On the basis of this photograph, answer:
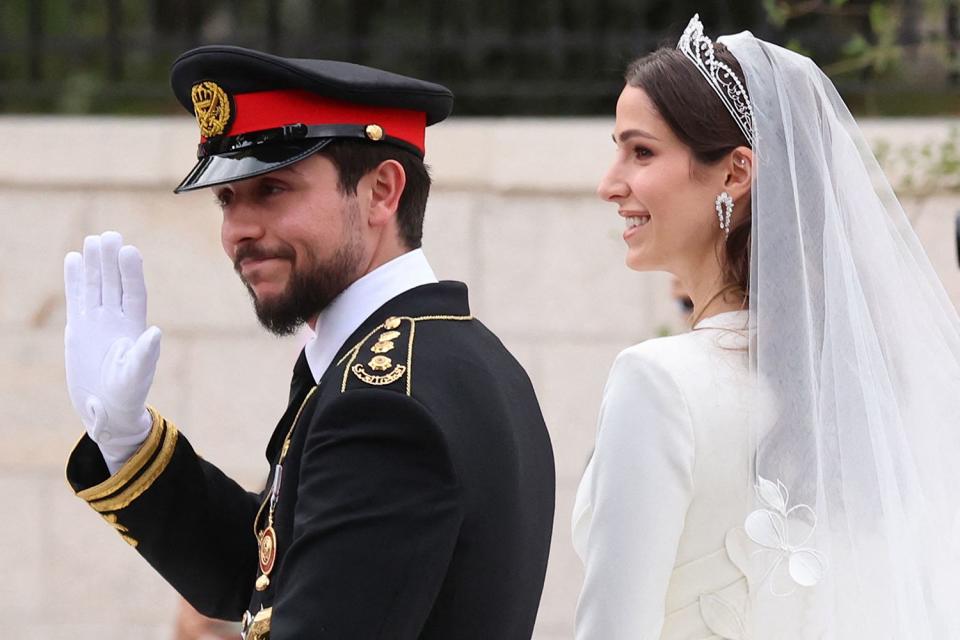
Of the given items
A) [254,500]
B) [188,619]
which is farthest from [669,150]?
[188,619]

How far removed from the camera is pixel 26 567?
5461 mm

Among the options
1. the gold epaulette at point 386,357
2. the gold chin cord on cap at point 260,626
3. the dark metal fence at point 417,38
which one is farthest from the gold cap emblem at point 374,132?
the dark metal fence at point 417,38

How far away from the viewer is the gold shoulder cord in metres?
2.13

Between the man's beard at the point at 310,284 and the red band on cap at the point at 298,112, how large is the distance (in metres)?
0.15

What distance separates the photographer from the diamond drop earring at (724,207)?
7.24 feet

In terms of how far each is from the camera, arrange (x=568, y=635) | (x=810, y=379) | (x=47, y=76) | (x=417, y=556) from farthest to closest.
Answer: (x=47, y=76)
(x=568, y=635)
(x=810, y=379)
(x=417, y=556)

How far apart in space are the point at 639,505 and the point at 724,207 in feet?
1.52

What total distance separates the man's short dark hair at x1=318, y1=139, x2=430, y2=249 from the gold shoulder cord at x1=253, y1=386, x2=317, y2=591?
0.29m

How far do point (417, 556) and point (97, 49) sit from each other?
166 inches

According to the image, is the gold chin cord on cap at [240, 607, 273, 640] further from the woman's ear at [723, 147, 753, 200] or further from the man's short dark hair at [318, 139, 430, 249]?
the woman's ear at [723, 147, 753, 200]

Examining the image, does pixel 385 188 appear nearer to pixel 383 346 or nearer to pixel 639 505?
pixel 383 346

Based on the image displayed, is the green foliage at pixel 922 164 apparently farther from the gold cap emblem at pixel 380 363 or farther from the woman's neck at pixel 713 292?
the gold cap emblem at pixel 380 363

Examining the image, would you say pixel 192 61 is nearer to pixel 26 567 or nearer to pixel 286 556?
pixel 286 556

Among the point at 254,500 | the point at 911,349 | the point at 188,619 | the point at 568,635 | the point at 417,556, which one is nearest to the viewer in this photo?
the point at 417,556
